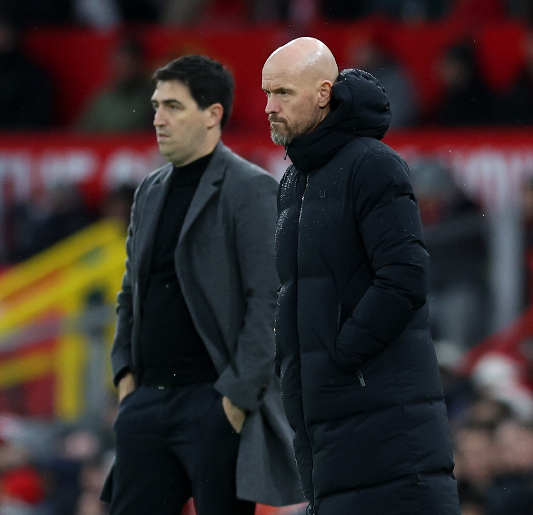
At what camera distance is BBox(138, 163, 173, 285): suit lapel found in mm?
4566

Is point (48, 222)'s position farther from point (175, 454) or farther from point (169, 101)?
point (175, 454)

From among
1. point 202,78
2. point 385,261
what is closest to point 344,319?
point 385,261

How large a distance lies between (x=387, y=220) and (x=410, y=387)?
0.48 metres

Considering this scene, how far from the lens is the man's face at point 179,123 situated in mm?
4547

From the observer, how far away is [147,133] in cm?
1090

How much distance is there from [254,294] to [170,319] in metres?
0.32

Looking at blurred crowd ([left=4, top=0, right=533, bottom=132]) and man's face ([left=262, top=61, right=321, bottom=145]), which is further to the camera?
blurred crowd ([left=4, top=0, right=533, bottom=132])

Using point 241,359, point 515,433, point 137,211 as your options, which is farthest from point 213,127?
point 515,433

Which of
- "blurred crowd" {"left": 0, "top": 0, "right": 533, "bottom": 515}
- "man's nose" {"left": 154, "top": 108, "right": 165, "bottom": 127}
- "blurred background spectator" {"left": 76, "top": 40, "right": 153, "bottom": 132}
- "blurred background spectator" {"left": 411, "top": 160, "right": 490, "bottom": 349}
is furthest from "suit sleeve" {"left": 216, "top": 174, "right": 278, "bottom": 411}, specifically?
"blurred background spectator" {"left": 76, "top": 40, "right": 153, "bottom": 132}

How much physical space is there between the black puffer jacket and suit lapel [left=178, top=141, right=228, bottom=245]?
34.7 inches

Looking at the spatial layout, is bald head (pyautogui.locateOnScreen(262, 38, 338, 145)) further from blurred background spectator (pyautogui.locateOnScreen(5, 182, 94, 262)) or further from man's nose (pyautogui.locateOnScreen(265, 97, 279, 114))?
blurred background spectator (pyautogui.locateOnScreen(5, 182, 94, 262))

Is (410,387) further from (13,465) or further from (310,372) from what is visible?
(13,465)

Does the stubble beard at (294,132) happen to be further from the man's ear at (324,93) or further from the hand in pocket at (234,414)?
the hand in pocket at (234,414)

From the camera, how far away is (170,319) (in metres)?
4.50
